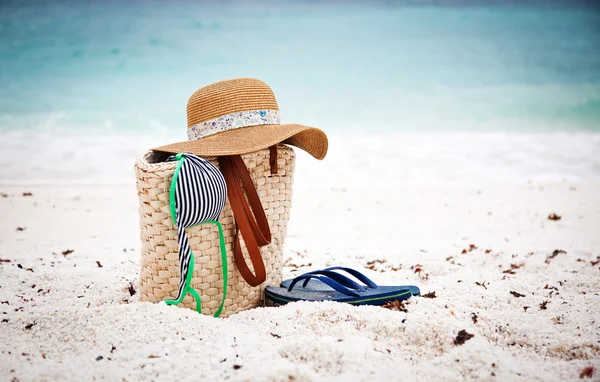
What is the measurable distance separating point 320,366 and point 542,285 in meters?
2.01

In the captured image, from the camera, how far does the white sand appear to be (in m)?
1.76

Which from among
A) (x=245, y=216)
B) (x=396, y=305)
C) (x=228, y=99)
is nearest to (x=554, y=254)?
(x=396, y=305)

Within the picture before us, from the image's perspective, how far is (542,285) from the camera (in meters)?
3.04

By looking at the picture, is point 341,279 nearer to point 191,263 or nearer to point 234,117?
point 191,263

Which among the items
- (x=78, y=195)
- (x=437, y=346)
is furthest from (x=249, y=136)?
(x=78, y=195)

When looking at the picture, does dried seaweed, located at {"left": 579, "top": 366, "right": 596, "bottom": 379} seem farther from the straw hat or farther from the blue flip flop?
the straw hat

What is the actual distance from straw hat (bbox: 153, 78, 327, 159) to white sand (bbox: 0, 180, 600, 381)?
876 millimetres

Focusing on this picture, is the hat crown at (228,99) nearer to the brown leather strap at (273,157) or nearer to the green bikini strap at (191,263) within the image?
the brown leather strap at (273,157)

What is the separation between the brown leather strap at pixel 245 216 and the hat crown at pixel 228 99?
0.35m

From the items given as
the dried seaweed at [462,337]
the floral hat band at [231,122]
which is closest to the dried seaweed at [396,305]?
the dried seaweed at [462,337]

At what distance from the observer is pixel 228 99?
2.56 m

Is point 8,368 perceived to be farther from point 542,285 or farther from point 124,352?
point 542,285

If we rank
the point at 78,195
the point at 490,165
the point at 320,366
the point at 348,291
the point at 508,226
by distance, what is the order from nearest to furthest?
the point at 320,366, the point at 348,291, the point at 508,226, the point at 78,195, the point at 490,165

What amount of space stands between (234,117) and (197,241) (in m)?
0.74
